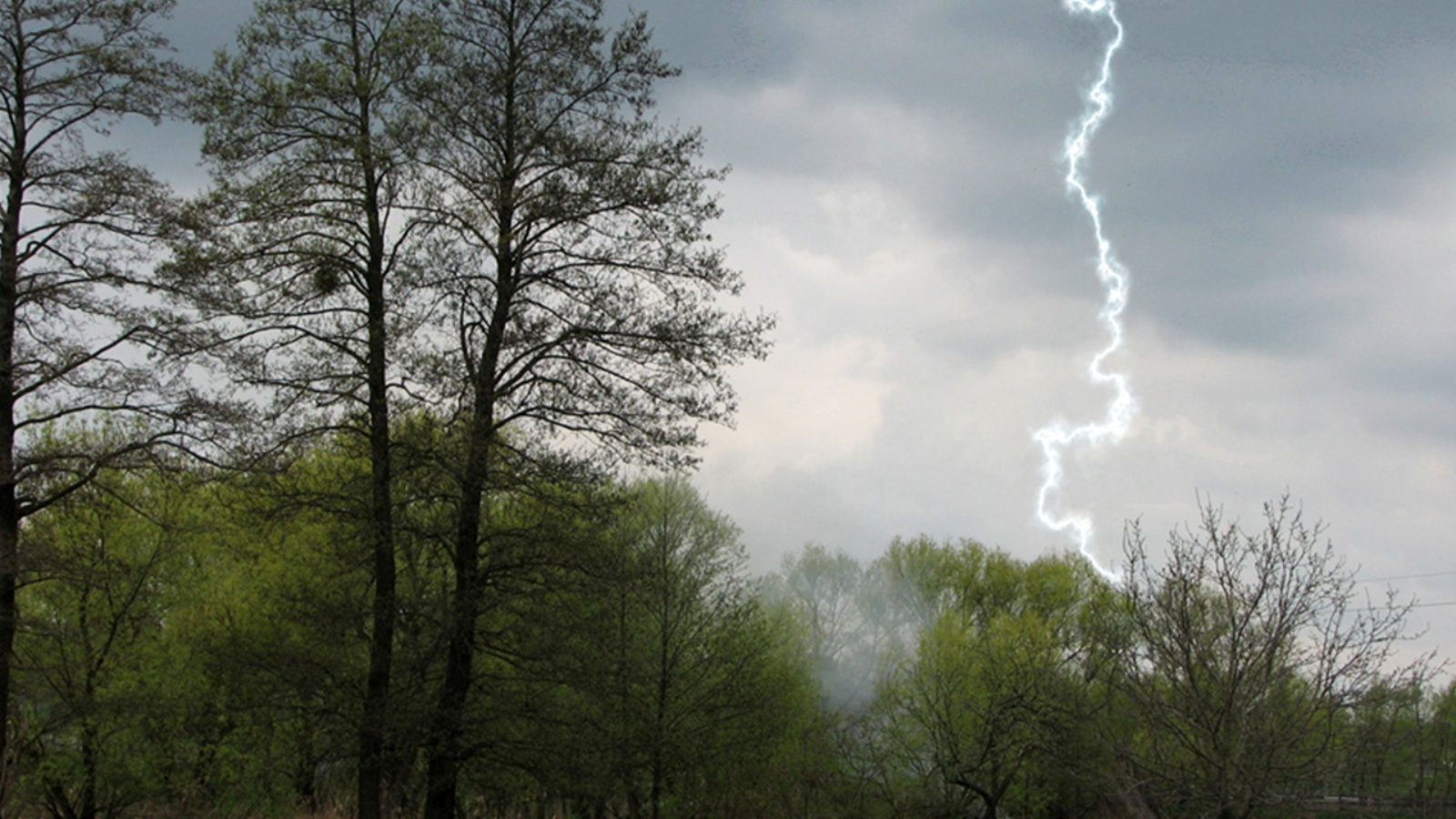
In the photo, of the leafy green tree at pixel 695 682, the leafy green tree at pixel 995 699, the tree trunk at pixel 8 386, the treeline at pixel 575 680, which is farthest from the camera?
the leafy green tree at pixel 995 699

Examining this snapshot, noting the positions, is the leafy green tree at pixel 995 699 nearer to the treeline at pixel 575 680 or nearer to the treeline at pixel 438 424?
the treeline at pixel 575 680

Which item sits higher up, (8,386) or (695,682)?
(8,386)

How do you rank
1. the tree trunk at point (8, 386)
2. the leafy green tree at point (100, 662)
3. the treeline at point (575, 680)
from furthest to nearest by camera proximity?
the leafy green tree at point (100, 662) → the treeline at point (575, 680) → the tree trunk at point (8, 386)

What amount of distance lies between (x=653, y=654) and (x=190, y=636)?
967cm

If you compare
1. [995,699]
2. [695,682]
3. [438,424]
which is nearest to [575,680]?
[438,424]

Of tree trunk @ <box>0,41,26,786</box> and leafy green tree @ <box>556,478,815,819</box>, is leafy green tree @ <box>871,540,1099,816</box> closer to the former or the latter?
leafy green tree @ <box>556,478,815,819</box>

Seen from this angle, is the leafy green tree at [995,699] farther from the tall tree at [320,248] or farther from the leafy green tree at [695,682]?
the tall tree at [320,248]

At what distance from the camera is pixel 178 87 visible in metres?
13.4

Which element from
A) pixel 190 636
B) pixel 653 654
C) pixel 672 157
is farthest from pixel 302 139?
pixel 653 654

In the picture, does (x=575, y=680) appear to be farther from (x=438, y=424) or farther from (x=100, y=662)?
(x=100, y=662)

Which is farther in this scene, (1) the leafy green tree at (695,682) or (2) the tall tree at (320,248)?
(1) the leafy green tree at (695,682)


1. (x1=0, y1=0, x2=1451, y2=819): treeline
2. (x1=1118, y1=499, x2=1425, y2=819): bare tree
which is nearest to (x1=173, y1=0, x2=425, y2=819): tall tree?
(x1=0, y1=0, x2=1451, y2=819): treeline

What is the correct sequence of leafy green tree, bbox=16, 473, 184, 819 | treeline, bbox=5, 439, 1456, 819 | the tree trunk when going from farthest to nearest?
1. leafy green tree, bbox=16, 473, 184, 819
2. treeline, bbox=5, 439, 1456, 819
3. the tree trunk

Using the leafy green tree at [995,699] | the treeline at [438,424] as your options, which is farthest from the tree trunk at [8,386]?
the leafy green tree at [995,699]
